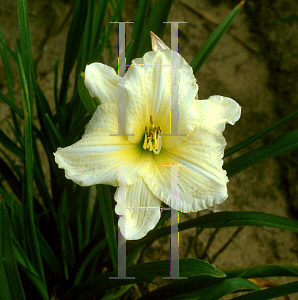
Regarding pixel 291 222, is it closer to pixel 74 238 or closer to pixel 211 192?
pixel 211 192

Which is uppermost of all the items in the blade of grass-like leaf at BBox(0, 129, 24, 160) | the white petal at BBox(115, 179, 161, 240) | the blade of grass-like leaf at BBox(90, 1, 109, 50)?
the blade of grass-like leaf at BBox(90, 1, 109, 50)

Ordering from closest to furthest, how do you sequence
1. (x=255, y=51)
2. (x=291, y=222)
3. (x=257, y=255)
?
1. (x=291, y=222)
2. (x=257, y=255)
3. (x=255, y=51)

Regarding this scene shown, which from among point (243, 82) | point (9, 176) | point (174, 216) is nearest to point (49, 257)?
point (9, 176)

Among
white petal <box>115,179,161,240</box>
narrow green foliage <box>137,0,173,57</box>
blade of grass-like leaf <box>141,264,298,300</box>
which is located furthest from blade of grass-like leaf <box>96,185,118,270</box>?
narrow green foliage <box>137,0,173,57</box>

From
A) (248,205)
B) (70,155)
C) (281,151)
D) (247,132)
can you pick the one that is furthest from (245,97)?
(70,155)

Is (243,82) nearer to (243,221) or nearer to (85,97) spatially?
(243,221)

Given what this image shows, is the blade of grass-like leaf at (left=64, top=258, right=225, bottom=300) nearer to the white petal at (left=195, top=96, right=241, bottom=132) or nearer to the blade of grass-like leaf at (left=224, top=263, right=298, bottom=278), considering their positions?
the blade of grass-like leaf at (left=224, top=263, right=298, bottom=278)
